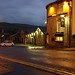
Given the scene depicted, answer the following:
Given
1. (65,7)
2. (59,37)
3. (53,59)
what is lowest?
(53,59)

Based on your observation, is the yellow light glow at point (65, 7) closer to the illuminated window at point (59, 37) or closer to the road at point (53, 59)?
the illuminated window at point (59, 37)

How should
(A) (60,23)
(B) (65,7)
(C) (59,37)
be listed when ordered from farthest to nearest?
(C) (59,37)
(A) (60,23)
(B) (65,7)

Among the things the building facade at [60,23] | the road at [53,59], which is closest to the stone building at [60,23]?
the building facade at [60,23]

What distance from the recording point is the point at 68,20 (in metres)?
27.7

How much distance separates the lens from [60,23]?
2961 cm

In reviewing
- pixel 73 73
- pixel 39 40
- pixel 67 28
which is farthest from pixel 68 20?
pixel 73 73

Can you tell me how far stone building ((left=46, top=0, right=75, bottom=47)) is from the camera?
2766 cm

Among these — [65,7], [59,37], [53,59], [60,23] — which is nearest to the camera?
[53,59]

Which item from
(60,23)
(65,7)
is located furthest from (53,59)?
(60,23)

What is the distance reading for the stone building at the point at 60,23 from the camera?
90.7ft

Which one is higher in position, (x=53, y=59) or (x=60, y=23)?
(x=60, y=23)

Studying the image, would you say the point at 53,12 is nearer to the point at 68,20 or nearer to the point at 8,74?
the point at 68,20

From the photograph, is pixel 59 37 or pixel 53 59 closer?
pixel 53 59

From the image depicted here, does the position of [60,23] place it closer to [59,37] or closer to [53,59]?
[59,37]
